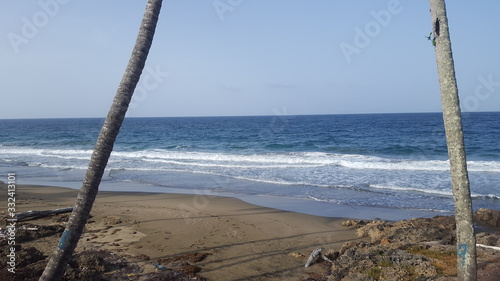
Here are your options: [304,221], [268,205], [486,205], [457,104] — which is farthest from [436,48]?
[486,205]

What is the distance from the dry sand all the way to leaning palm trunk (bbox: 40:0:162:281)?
2.56m

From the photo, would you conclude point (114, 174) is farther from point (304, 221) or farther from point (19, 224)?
point (304, 221)

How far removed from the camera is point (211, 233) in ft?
27.1

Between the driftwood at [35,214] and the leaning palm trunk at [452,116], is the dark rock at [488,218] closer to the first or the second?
the leaning palm trunk at [452,116]

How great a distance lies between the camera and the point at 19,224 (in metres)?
8.14

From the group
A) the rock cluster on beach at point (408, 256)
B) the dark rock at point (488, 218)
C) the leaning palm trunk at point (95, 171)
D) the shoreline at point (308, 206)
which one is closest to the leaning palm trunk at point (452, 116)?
the rock cluster on beach at point (408, 256)

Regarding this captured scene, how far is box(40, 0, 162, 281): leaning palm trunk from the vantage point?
356 centimetres

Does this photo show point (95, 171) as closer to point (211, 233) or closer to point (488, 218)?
point (211, 233)

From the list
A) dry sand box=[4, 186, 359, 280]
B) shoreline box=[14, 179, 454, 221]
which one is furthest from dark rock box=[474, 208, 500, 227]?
dry sand box=[4, 186, 359, 280]

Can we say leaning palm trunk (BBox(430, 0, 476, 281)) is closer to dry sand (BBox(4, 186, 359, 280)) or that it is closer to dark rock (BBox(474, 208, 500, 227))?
dry sand (BBox(4, 186, 359, 280))

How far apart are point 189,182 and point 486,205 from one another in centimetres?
1147

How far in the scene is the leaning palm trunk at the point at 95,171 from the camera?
3562 mm

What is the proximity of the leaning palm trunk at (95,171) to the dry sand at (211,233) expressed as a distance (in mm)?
2558

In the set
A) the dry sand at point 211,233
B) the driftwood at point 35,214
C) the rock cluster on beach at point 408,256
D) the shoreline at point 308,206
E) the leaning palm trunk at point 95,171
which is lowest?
the shoreline at point 308,206
